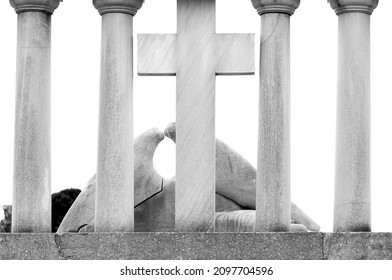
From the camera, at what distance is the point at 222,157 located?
28.5 m

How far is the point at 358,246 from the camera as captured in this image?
978 inches

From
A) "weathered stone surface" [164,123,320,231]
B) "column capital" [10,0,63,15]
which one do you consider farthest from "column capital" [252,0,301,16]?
"weathered stone surface" [164,123,320,231]

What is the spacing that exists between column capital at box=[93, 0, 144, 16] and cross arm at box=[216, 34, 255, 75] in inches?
58.9

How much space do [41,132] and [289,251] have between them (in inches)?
187

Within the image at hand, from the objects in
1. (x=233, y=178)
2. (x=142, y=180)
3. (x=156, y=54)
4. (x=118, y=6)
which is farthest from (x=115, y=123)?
(x=233, y=178)

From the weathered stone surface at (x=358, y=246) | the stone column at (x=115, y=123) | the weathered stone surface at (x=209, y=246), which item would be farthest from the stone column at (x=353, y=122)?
the stone column at (x=115, y=123)

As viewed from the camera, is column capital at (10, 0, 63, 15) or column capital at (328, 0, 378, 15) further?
column capital at (10, 0, 63, 15)

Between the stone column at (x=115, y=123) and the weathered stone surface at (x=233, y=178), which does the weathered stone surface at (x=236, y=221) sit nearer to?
the weathered stone surface at (x=233, y=178)

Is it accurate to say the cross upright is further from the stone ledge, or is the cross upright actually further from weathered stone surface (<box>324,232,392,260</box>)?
weathered stone surface (<box>324,232,392,260</box>)

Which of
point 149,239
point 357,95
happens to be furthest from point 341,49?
point 149,239

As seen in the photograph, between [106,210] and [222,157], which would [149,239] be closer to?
[106,210]

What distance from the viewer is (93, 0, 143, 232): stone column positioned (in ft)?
82.9

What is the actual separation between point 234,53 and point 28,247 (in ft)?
15.8

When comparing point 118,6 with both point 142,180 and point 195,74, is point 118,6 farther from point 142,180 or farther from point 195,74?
point 142,180
